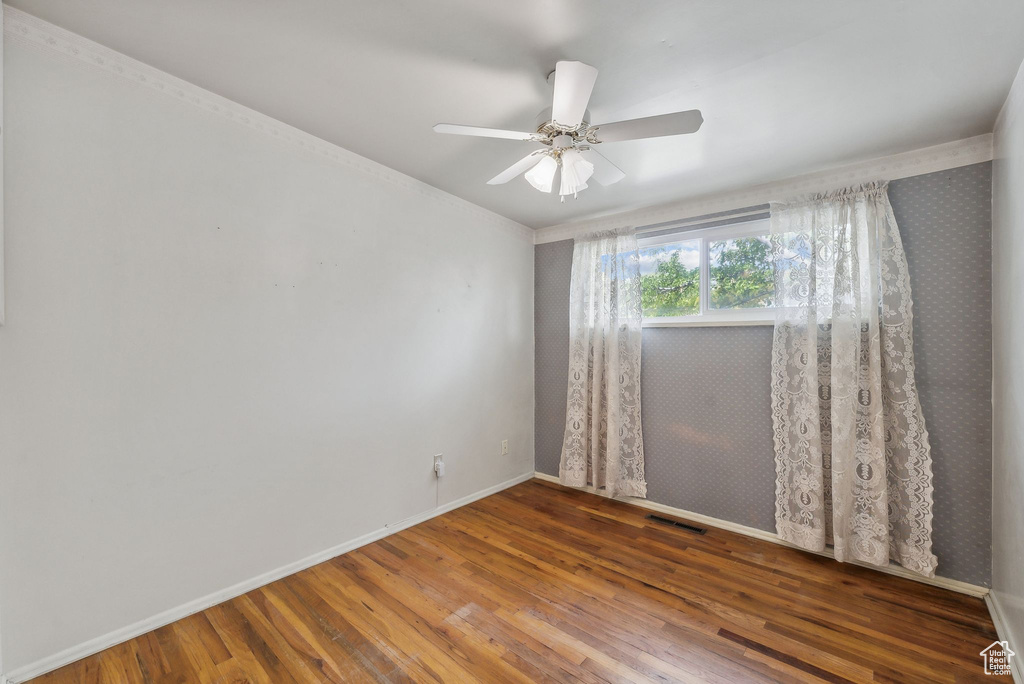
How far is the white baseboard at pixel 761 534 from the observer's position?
214 cm

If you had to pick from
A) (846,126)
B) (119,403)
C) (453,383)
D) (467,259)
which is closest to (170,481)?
(119,403)

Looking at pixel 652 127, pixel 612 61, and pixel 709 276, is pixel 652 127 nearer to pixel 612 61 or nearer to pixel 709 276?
pixel 612 61

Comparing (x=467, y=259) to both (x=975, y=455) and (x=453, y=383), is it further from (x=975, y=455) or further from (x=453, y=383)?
(x=975, y=455)

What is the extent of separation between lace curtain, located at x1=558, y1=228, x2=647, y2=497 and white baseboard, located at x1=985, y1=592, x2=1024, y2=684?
1.78m

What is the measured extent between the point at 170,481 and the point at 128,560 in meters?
0.32

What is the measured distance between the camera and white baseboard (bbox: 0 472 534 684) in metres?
1.52

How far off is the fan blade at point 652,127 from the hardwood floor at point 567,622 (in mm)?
2040

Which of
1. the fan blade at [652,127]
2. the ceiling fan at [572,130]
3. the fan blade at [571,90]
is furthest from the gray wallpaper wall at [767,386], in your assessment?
the fan blade at [571,90]

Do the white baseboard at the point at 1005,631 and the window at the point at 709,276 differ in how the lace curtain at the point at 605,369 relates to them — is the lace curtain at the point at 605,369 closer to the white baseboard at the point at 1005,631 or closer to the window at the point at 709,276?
the window at the point at 709,276

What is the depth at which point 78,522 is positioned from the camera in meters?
1.60

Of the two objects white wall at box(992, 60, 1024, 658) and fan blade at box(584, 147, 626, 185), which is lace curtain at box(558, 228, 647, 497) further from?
white wall at box(992, 60, 1024, 658)

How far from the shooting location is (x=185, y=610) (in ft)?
6.06

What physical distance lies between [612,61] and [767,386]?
2189 millimetres

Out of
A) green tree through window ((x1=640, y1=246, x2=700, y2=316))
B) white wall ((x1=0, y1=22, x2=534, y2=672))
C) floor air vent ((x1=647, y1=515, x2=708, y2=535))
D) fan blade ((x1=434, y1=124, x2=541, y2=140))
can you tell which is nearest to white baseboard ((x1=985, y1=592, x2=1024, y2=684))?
floor air vent ((x1=647, y1=515, x2=708, y2=535))
